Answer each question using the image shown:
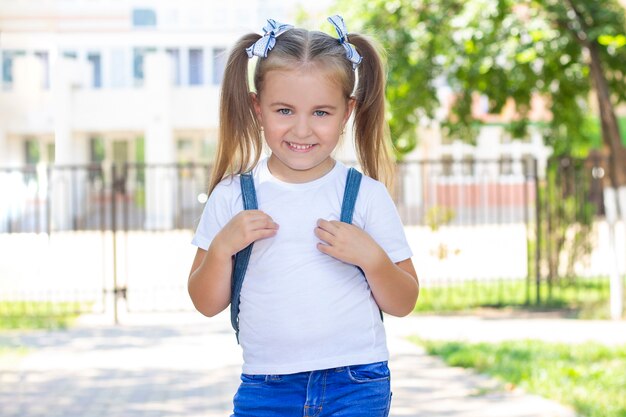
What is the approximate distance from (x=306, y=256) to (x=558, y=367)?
203 inches

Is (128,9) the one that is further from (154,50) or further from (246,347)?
(246,347)

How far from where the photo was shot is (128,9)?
109ft

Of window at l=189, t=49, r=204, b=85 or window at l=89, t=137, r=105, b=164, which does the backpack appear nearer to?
window at l=189, t=49, r=204, b=85

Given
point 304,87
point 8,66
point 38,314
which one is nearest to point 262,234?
point 304,87

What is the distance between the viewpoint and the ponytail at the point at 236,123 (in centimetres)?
330

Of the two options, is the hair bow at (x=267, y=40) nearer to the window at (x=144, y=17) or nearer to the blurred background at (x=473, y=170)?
Result: the blurred background at (x=473, y=170)

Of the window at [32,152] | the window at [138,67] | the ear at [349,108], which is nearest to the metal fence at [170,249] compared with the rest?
the ear at [349,108]

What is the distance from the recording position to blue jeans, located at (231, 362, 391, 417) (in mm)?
3029

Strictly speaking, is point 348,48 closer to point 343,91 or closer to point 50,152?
point 343,91

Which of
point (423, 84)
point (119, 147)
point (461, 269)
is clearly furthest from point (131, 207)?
point (423, 84)

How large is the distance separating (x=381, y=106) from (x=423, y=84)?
9.50 metres

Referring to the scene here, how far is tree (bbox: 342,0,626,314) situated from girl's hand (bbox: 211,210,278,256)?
28.7ft

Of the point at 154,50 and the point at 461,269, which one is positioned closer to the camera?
the point at 461,269

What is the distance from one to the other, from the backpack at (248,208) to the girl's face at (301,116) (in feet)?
0.34
